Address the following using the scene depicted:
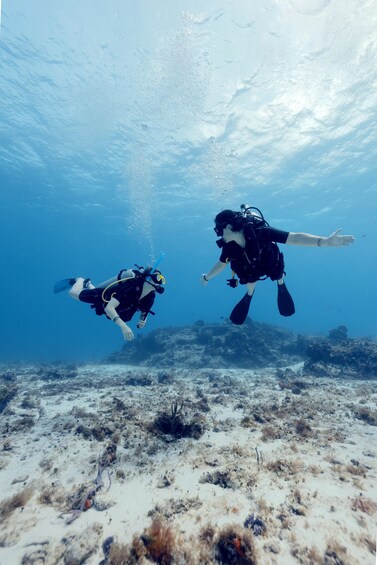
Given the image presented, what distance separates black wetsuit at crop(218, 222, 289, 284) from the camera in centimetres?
565

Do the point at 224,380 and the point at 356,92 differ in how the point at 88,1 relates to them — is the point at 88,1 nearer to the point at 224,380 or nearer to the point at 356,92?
the point at 356,92

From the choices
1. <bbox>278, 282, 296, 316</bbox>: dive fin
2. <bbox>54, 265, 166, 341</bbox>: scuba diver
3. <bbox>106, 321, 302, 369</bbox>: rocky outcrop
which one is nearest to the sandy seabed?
<bbox>278, 282, 296, 316</bbox>: dive fin

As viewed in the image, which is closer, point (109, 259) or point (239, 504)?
point (239, 504)

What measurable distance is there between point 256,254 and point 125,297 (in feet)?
10.1

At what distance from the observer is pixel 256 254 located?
5.72 metres

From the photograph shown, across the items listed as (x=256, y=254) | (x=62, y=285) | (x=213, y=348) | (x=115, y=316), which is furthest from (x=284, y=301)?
(x=213, y=348)

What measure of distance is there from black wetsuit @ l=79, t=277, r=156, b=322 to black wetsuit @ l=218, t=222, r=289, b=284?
6.76 feet

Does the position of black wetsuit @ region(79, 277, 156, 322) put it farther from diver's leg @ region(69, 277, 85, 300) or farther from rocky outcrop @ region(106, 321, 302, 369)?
rocky outcrop @ region(106, 321, 302, 369)

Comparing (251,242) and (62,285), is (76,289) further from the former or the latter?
(251,242)

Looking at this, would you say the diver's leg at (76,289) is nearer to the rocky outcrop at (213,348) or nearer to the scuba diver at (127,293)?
the scuba diver at (127,293)

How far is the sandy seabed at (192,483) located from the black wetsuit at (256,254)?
11.5ft

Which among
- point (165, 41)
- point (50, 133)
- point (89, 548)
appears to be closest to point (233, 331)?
point (89, 548)

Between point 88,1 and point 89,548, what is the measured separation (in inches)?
947

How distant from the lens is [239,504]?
3994 millimetres
